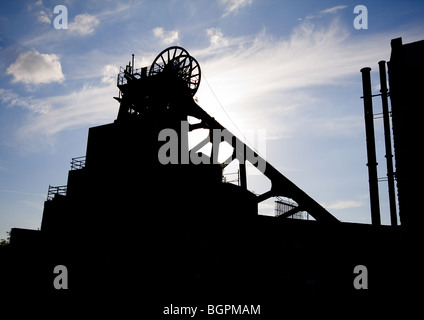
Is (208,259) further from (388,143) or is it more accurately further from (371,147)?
(388,143)

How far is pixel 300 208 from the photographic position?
16.7m

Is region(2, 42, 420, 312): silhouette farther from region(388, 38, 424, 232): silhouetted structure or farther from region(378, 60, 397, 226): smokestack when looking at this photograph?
region(378, 60, 397, 226): smokestack

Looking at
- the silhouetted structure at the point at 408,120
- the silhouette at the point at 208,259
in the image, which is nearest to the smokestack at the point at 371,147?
the silhouetted structure at the point at 408,120

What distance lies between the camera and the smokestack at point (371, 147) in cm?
1298

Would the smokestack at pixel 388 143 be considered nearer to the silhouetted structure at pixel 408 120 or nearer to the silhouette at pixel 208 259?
the silhouetted structure at pixel 408 120

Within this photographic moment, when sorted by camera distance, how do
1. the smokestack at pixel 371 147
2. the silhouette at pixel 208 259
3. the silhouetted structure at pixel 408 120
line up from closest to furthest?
the silhouette at pixel 208 259
the silhouetted structure at pixel 408 120
the smokestack at pixel 371 147

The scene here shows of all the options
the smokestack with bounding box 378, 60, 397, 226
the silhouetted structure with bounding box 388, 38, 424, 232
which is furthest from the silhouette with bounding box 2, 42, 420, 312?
the smokestack with bounding box 378, 60, 397, 226

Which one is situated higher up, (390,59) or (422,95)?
(390,59)

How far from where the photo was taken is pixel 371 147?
44.9 feet

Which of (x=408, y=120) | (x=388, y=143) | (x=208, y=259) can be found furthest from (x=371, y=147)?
(x=208, y=259)
